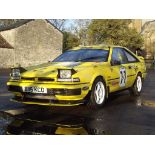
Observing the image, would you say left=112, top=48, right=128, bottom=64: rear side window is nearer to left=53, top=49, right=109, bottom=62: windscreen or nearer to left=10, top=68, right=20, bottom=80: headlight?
left=53, top=49, right=109, bottom=62: windscreen

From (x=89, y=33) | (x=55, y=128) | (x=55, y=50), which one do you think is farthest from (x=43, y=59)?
(x=55, y=128)

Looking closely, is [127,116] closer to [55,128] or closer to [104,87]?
[104,87]

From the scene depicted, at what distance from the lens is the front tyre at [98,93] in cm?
757

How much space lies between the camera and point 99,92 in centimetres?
784

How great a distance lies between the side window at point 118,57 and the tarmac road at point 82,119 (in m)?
1.06

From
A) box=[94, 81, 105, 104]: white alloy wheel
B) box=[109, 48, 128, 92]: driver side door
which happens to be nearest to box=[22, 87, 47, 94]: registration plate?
box=[94, 81, 105, 104]: white alloy wheel

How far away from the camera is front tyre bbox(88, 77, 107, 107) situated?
757 cm

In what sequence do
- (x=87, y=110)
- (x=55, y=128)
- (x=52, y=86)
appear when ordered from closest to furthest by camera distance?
(x=55, y=128)
(x=52, y=86)
(x=87, y=110)

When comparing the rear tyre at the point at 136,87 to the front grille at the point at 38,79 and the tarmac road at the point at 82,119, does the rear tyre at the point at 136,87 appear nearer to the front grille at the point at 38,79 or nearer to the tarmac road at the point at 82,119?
the tarmac road at the point at 82,119

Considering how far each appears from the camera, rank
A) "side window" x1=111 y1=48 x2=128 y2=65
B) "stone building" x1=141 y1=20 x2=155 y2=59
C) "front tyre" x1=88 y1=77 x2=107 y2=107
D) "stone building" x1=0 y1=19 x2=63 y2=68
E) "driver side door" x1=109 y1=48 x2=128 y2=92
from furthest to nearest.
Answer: "stone building" x1=141 y1=20 x2=155 y2=59 < "stone building" x1=0 y1=19 x2=63 y2=68 < "side window" x1=111 y1=48 x2=128 y2=65 < "driver side door" x1=109 y1=48 x2=128 y2=92 < "front tyre" x1=88 y1=77 x2=107 y2=107

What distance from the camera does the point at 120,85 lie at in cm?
891

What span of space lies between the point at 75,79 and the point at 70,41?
155ft

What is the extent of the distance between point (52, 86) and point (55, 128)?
1.36 metres

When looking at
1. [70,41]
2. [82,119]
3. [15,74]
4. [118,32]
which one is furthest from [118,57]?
[70,41]
